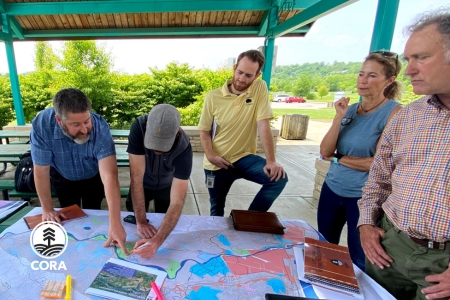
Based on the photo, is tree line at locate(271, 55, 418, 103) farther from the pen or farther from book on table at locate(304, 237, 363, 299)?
the pen

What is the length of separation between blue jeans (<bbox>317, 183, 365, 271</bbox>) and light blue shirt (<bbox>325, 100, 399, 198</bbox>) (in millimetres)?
51

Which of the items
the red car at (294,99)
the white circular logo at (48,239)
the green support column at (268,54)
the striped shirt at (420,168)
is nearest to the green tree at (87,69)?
the green support column at (268,54)

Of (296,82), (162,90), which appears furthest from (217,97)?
(296,82)

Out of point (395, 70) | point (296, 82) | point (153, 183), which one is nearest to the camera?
point (395, 70)

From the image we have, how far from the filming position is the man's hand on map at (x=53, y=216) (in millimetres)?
1305

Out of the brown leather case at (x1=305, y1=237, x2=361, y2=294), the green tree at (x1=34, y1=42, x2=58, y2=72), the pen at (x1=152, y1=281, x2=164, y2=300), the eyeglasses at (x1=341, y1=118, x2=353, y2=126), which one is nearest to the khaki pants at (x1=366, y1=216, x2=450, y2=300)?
the brown leather case at (x1=305, y1=237, x2=361, y2=294)

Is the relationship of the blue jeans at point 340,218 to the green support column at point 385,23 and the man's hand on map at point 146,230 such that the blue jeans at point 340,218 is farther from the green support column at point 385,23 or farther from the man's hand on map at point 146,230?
the green support column at point 385,23

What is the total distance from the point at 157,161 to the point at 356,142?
4.19 ft

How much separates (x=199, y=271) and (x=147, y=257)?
25cm

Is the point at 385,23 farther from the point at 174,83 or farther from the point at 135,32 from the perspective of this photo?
the point at 174,83

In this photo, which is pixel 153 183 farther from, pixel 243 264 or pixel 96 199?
pixel 243 264

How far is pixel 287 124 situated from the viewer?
782 cm

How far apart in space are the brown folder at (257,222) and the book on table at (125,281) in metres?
0.50

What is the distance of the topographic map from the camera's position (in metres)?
0.91
